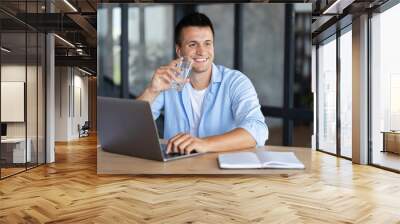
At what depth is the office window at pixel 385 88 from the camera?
20.6 feet

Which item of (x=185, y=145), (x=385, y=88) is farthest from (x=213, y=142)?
(x=385, y=88)

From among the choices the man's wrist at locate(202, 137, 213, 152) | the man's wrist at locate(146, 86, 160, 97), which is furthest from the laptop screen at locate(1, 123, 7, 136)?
the man's wrist at locate(202, 137, 213, 152)

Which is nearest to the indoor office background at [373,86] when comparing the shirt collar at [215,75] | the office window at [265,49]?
the office window at [265,49]

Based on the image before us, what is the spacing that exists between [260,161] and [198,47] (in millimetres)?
1498

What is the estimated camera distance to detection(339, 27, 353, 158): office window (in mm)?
7734

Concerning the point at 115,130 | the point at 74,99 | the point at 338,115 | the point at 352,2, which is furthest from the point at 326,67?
the point at 74,99

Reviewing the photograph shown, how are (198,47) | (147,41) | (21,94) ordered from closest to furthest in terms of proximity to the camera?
(198,47) → (147,41) → (21,94)

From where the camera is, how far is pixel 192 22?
11.3ft

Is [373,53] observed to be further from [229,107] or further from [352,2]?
[229,107]

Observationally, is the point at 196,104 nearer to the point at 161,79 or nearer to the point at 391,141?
the point at 161,79

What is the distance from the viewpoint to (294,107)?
401 cm

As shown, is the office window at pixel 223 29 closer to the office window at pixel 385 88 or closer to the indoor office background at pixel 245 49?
the indoor office background at pixel 245 49

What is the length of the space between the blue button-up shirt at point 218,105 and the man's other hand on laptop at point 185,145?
0.68 meters

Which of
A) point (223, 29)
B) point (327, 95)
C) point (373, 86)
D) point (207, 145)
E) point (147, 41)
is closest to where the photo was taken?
point (207, 145)
